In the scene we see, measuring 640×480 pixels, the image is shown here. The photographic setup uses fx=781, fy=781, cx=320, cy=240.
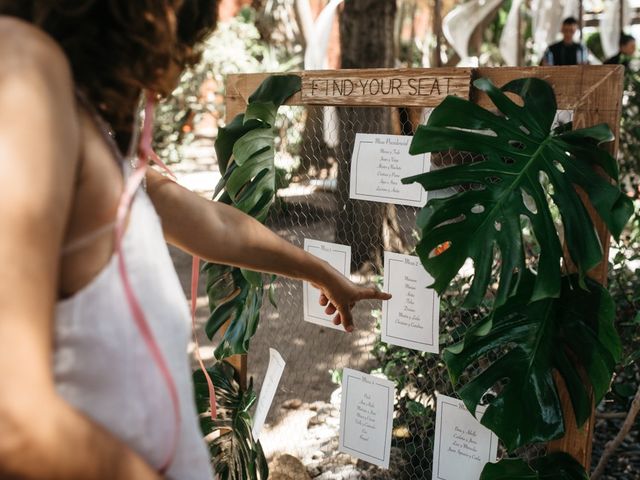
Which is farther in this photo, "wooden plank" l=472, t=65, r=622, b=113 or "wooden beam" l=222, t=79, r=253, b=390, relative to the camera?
"wooden beam" l=222, t=79, r=253, b=390

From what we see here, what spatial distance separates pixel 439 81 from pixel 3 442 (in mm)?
1482

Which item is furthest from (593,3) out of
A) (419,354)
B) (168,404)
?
(168,404)

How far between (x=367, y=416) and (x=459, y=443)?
33 centimetres

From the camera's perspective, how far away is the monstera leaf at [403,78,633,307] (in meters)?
1.62

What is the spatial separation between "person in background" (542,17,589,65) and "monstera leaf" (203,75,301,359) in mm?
6270

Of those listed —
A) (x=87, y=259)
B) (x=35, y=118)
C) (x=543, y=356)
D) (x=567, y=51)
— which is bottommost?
(x=543, y=356)

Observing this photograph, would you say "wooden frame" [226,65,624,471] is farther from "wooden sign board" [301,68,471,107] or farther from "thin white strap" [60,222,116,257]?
"thin white strap" [60,222,116,257]

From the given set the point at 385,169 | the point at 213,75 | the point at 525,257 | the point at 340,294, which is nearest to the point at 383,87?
the point at 385,169

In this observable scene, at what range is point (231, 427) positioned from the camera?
2445 mm

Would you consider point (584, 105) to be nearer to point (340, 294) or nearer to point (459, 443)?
point (340, 294)

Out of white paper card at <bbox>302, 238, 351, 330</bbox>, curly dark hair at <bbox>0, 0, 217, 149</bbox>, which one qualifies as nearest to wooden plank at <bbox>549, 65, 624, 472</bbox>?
white paper card at <bbox>302, 238, 351, 330</bbox>

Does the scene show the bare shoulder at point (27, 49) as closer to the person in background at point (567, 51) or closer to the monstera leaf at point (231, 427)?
the monstera leaf at point (231, 427)

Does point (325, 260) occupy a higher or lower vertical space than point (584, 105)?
lower

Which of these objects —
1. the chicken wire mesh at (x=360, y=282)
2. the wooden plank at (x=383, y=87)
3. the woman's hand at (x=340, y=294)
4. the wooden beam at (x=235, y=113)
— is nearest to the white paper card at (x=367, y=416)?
the chicken wire mesh at (x=360, y=282)
